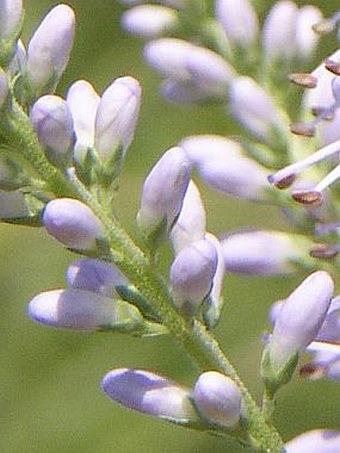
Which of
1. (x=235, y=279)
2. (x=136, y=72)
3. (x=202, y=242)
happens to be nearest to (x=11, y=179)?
(x=202, y=242)

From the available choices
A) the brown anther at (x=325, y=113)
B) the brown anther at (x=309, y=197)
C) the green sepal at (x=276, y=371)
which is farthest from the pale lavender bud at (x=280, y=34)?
the green sepal at (x=276, y=371)

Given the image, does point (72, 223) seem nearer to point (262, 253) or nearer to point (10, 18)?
point (10, 18)

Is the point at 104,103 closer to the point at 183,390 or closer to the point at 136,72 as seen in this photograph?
the point at 183,390

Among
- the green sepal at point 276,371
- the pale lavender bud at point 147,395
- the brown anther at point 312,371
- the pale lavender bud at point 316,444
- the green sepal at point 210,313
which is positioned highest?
the green sepal at point 210,313

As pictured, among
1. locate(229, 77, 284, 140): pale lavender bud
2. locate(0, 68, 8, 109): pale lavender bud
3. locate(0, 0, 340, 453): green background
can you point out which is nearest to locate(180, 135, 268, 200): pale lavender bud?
locate(229, 77, 284, 140): pale lavender bud

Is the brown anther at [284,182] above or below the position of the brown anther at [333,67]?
below

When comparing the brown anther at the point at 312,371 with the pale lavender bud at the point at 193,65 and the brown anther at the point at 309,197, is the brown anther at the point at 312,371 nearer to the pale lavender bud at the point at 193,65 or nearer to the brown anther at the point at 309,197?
the brown anther at the point at 309,197
